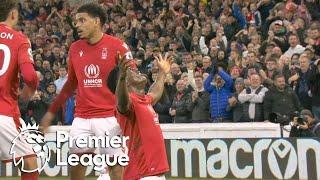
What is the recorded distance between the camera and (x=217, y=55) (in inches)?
685

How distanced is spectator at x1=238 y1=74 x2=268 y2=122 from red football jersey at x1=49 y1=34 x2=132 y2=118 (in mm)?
6154

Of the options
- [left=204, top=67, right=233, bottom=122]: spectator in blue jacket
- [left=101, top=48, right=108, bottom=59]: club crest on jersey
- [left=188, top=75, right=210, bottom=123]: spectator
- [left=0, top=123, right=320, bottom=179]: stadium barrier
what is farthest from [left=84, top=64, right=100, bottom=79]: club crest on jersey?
[left=188, top=75, right=210, bottom=123]: spectator

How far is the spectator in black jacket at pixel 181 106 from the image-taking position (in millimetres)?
16516

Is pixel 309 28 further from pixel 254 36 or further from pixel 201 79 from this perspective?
pixel 201 79

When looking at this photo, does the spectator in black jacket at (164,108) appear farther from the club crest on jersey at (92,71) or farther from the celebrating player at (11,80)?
the celebrating player at (11,80)

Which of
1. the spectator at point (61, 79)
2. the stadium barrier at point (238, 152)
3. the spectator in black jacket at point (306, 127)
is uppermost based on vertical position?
the spectator at point (61, 79)

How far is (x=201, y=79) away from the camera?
16562 millimetres

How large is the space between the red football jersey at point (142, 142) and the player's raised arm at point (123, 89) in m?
0.18

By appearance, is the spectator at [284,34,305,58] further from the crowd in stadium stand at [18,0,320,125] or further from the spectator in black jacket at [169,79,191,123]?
the spectator in black jacket at [169,79,191,123]

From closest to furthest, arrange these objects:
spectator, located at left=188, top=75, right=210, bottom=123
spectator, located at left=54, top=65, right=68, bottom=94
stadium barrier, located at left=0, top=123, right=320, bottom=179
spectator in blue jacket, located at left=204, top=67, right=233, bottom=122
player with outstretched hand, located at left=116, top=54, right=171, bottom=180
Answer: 1. player with outstretched hand, located at left=116, top=54, right=171, bottom=180
2. stadium barrier, located at left=0, top=123, right=320, bottom=179
3. spectator in blue jacket, located at left=204, top=67, right=233, bottom=122
4. spectator, located at left=188, top=75, right=210, bottom=123
5. spectator, located at left=54, top=65, right=68, bottom=94

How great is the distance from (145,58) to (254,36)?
9.30 feet

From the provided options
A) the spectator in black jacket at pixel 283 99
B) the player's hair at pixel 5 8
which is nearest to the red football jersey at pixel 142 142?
the player's hair at pixel 5 8

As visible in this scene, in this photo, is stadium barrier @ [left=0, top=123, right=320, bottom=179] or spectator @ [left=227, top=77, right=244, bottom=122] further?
spectator @ [left=227, top=77, right=244, bottom=122]

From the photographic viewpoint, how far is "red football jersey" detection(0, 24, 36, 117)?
7.72 m
